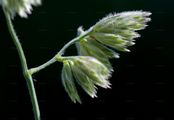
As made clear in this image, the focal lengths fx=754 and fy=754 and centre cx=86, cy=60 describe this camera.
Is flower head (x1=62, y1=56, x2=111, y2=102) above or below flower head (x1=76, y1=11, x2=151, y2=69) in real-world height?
below

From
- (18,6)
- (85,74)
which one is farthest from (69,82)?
(18,6)

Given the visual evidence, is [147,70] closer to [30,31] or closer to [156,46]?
[156,46]

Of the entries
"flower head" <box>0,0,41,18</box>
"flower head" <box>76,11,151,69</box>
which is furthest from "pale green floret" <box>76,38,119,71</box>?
"flower head" <box>0,0,41,18</box>

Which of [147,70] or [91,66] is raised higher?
[91,66]

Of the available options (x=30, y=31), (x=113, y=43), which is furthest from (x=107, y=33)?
(x=30, y=31)

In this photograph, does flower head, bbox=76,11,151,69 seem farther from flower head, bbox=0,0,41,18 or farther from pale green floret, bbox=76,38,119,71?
flower head, bbox=0,0,41,18

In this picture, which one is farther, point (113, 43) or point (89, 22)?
point (89, 22)
